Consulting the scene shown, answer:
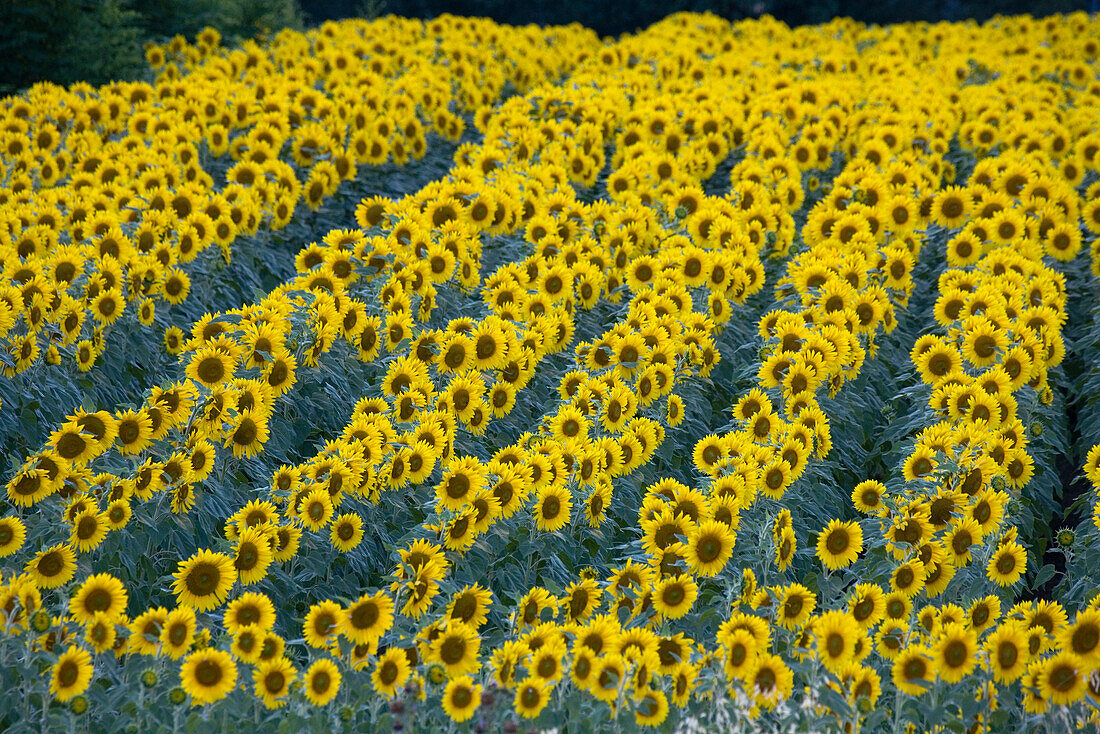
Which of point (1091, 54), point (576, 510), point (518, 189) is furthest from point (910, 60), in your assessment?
point (576, 510)

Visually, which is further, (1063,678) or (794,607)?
(794,607)

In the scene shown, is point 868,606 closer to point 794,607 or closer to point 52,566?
point 794,607

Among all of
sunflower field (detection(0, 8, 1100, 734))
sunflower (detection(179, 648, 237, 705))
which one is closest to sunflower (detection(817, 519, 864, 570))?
sunflower field (detection(0, 8, 1100, 734))

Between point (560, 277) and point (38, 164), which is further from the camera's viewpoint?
point (38, 164)

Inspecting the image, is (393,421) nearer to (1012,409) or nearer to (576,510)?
(576,510)

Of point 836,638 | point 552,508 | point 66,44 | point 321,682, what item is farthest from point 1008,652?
point 66,44
